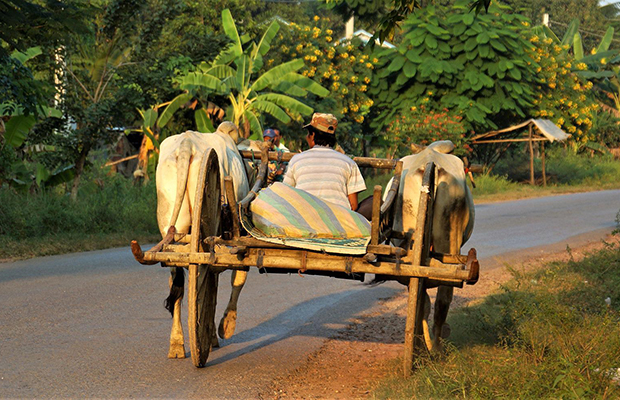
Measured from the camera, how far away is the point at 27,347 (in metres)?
6.11

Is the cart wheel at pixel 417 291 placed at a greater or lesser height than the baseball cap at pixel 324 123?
lesser

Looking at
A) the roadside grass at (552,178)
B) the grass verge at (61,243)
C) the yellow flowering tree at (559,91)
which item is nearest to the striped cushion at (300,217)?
the grass verge at (61,243)

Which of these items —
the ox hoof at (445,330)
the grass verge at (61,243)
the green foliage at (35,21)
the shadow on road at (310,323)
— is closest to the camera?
the ox hoof at (445,330)

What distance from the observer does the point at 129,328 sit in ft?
22.7

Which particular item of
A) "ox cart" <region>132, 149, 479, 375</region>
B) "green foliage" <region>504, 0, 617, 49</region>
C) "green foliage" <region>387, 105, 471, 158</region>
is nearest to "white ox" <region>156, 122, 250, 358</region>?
"ox cart" <region>132, 149, 479, 375</region>

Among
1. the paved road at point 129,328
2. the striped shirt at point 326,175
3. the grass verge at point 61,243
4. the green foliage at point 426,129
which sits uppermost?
the green foliage at point 426,129

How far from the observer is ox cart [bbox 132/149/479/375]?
4.95 m

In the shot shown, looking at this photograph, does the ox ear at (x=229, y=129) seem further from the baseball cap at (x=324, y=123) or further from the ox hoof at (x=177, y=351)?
the ox hoof at (x=177, y=351)

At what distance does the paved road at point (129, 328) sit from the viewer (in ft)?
17.3

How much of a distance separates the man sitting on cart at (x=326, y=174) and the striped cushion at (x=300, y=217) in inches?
16.1

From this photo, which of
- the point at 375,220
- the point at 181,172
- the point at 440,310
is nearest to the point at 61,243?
the point at 181,172

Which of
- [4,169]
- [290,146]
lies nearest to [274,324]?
[4,169]

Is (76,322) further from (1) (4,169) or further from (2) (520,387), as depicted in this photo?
(1) (4,169)

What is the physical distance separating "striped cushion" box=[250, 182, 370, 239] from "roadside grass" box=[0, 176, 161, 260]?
22.7 ft
